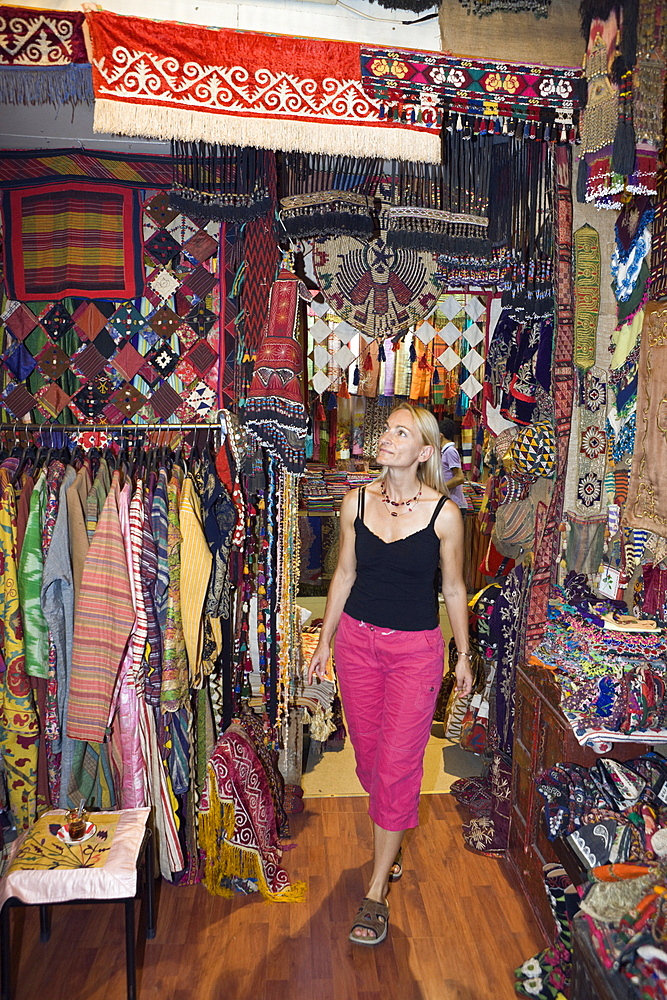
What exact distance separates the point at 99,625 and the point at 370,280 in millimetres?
1844

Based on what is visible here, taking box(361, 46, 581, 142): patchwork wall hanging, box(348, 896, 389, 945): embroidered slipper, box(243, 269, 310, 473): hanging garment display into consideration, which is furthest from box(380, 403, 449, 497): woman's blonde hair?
box(348, 896, 389, 945): embroidered slipper

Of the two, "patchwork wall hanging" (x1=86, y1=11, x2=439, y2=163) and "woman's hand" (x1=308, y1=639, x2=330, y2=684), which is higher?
"patchwork wall hanging" (x1=86, y1=11, x2=439, y2=163)

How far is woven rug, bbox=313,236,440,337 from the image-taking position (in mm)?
3174

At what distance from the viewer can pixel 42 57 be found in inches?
91.8

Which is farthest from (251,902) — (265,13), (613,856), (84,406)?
(265,13)

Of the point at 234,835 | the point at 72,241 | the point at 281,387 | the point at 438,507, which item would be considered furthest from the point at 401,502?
the point at 72,241

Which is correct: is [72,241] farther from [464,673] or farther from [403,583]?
[464,673]

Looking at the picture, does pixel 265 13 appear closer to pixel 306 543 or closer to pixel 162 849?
pixel 162 849

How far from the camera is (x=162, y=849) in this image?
9.36 feet

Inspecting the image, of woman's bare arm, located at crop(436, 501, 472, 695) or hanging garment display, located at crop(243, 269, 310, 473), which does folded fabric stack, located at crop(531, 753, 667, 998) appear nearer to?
woman's bare arm, located at crop(436, 501, 472, 695)

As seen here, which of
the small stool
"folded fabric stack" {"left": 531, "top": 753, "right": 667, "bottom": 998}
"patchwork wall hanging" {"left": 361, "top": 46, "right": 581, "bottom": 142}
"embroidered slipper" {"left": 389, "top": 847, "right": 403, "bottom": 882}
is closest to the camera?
"folded fabric stack" {"left": 531, "top": 753, "right": 667, "bottom": 998}

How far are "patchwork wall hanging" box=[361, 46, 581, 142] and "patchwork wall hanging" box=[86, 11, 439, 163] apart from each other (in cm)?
4

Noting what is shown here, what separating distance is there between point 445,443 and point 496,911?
107 inches

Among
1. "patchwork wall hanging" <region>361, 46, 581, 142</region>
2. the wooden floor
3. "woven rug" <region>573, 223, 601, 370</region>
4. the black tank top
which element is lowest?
the wooden floor
